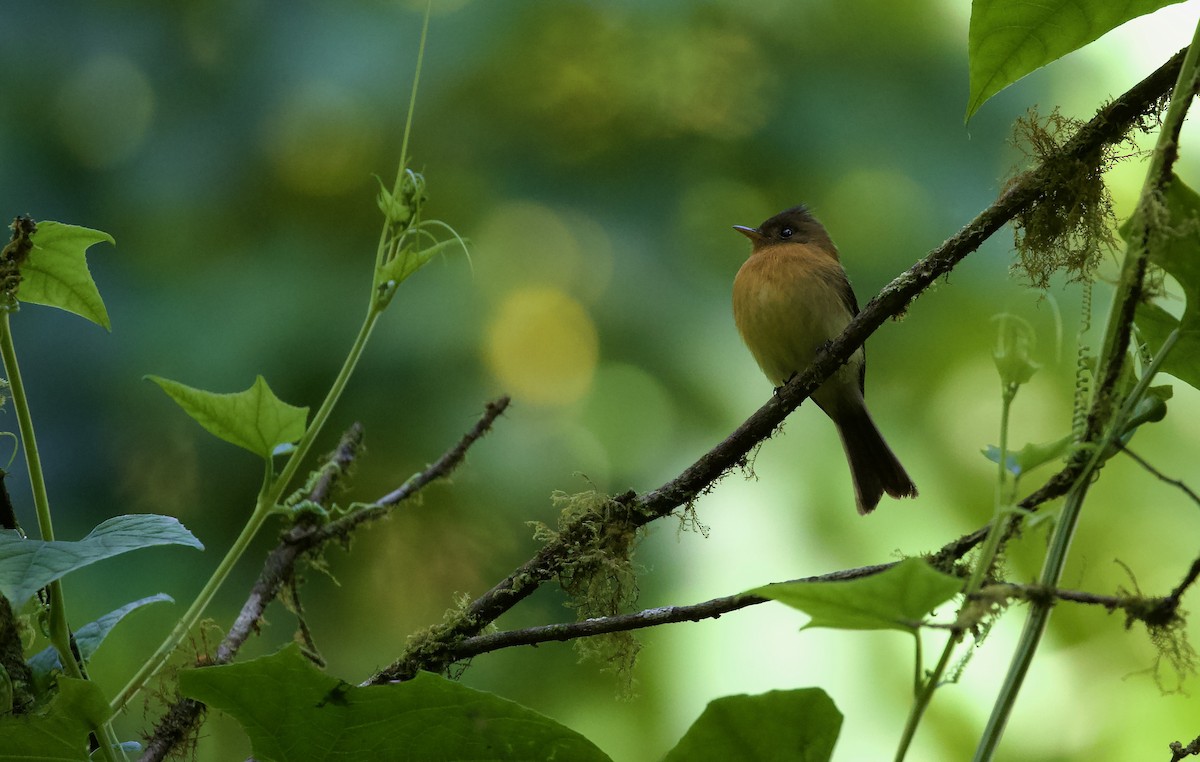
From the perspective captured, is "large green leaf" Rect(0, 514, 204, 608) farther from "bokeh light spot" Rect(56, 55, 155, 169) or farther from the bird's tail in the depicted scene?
"bokeh light spot" Rect(56, 55, 155, 169)

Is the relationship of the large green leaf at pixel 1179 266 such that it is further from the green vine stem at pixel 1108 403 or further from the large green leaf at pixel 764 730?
the large green leaf at pixel 764 730

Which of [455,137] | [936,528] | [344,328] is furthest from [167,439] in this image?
[936,528]

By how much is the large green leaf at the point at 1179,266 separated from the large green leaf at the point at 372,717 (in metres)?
0.47

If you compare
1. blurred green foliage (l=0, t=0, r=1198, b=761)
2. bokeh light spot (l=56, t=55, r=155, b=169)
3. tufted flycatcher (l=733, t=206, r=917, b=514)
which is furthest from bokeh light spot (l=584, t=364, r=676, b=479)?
bokeh light spot (l=56, t=55, r=155, b=169)

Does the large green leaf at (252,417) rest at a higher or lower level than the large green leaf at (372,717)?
higher

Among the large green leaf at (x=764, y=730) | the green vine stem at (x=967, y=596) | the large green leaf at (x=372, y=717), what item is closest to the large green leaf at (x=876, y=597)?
the green vine stem at (x=967, y=596)

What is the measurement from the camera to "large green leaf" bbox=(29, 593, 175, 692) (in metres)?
0.84

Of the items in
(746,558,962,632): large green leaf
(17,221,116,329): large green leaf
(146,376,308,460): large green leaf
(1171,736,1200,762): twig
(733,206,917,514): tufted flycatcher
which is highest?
(733,206,917,514): tufted flycatcher

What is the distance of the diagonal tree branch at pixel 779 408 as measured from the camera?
0.90 metres

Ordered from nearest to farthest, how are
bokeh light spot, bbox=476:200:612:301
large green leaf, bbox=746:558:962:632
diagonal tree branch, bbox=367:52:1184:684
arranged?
large green leaf, bbox=746:558:962:632 < diagonal tree branch, bbox=367:52:1184:684 < bokeh light spot, bbox=476:200:612:301

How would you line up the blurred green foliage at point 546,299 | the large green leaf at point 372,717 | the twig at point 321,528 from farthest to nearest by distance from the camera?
the blurred green foliage at point 546,299, the twig at point 321,528, the large green leaf at point 372,717

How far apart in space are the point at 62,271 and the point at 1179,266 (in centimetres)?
84

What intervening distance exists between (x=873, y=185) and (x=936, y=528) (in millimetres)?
1206

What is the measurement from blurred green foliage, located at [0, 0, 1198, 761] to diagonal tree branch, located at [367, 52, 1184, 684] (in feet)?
5.26
